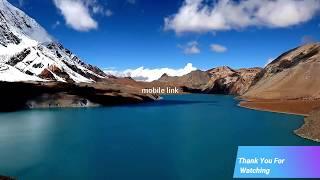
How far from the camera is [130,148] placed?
5362 centimetres

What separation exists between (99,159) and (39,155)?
24.7 ft

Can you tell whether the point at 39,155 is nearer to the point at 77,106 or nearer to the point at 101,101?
the point at 77,106

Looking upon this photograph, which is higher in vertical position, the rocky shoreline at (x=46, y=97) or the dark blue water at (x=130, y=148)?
the rocky shoreline at (x=46, y=97)

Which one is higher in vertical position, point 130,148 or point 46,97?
point 46,97

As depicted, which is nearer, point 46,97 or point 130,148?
point 130,148

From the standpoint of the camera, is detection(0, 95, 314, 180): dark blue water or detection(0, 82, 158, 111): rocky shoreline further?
detection(0, 82, 158, 111): rocky shoreline

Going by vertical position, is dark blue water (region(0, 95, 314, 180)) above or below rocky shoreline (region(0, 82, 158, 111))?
below

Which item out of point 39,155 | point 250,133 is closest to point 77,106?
point 250,133

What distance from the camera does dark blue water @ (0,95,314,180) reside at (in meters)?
40.1

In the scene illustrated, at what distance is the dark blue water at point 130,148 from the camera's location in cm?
4006

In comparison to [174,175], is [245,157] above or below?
above

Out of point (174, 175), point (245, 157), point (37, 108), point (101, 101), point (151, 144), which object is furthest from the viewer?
point (101, 101)

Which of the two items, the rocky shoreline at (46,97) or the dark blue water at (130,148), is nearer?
the dark blue water at (130,148)

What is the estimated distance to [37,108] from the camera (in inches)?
5399
